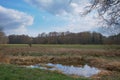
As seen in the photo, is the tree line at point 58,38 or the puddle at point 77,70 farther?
the tree line at point 58,38

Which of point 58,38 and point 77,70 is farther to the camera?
point 58,38

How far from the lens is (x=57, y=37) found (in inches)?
4690

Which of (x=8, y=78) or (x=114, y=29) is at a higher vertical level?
(x=114, y=29)

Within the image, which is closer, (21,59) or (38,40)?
(21,59)

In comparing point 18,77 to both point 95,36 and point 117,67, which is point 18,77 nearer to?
point 117,67

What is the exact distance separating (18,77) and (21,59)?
1967 centimetres

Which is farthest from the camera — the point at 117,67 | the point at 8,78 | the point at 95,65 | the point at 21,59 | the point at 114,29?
the point at 21,59

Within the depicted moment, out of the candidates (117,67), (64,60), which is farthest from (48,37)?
(117,67)

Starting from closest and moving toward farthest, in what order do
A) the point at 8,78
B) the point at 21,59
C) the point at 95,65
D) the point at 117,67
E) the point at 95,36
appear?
the point at 8,78
the point at 117,67
the point at 95,65
the point at 21,59
the point at 95,36

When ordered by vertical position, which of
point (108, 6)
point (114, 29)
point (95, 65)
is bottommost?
point (95, 65)

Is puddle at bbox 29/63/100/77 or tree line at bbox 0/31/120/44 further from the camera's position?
tree line at bbox 0/31/120/44

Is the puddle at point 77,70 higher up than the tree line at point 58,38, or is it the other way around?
the tree line at point 58,38

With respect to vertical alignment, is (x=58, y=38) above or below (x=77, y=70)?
above

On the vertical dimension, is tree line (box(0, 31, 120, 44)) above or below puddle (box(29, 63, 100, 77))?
above
